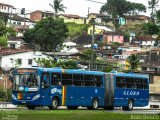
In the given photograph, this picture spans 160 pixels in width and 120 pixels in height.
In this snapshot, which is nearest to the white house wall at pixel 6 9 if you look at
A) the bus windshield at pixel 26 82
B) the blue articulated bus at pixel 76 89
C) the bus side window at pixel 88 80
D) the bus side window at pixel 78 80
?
the blue articulated bus at pixel 76 89

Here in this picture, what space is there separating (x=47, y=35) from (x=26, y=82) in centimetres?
6322

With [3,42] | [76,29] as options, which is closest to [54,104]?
[3,42]

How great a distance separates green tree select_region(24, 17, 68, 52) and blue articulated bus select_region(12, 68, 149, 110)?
5469 cm

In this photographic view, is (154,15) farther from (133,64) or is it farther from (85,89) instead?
(85,89)

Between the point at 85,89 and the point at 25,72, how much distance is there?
5208mm

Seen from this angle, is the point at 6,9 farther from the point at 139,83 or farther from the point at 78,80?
the point at 78,80

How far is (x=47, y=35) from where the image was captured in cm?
9688

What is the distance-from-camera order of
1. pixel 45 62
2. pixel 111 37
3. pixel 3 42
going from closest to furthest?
pixel 45 62, pixel 3 42, pixel 111 37

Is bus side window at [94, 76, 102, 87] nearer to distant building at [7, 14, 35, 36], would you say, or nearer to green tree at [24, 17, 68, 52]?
green tree at [24, 17, 68, 52]

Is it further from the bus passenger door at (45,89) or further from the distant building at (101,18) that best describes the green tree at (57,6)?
the bus passenger door at (45,89)

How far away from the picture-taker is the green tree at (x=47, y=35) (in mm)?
97125

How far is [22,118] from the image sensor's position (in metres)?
21.8

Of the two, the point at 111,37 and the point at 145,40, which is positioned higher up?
the point at 111,37

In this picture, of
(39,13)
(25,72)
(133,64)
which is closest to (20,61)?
(133,64)
